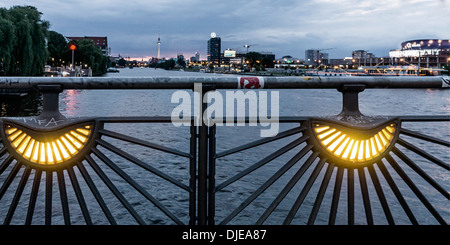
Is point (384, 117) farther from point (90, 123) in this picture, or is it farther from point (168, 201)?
point (168, 201)

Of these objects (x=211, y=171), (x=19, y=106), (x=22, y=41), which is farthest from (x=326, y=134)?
(x=22, y=41)

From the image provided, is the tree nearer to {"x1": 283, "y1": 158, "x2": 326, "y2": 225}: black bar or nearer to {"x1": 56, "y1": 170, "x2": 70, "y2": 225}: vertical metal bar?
{"x1": 56, "y1": 170, "x2": 70, "y2": 225}: vertical metal bar

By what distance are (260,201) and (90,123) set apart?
479 inches

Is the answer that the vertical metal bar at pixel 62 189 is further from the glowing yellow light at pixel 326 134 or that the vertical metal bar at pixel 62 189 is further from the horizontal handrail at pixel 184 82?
the glowing yellow light at pixel 326 134

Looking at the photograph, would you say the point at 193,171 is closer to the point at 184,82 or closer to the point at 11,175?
the point at 184,82

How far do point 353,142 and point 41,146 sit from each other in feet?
5.99

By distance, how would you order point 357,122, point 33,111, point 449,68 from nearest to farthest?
point 357,122, point 33,111, point 449,68

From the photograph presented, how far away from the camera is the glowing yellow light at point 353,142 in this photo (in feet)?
7.95

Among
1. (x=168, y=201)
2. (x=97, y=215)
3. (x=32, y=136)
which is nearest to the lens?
(x=32, y=136)

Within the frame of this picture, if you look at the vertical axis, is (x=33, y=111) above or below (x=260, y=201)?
above

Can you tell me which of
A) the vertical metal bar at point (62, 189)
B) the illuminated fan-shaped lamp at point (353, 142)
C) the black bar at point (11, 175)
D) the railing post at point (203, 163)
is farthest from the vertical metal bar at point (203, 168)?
the black bar at point (11, 175)

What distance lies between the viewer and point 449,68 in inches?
5059

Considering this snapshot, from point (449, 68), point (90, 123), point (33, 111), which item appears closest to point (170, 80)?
point (90, 123)

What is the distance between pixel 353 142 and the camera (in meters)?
2.42
